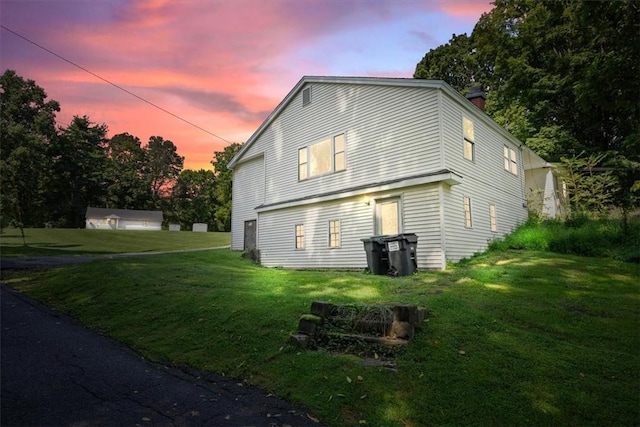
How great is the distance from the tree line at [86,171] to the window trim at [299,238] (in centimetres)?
3139

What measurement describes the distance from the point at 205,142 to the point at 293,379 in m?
20.9

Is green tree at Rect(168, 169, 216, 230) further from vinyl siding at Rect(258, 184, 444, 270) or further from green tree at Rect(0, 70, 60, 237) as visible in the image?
vinyl siding at Rect(258, 184, 444, 270)

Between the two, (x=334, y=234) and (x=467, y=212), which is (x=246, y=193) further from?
(x=467, y=212)

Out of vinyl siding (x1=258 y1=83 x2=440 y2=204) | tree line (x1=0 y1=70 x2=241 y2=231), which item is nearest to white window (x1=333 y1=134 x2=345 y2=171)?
vinyl siding (x1=258 y1=83 x2=440 y2=204)

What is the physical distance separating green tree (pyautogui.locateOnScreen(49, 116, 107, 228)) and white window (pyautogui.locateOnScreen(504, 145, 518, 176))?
211 feet

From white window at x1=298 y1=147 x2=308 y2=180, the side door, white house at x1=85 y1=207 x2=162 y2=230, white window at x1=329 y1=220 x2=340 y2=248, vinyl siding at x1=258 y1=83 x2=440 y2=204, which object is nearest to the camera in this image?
vinyl siding at x1=258 y1=83 x2=440 y2=204

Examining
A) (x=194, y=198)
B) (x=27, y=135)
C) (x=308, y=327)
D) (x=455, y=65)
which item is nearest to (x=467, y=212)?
(x=308, y=327)

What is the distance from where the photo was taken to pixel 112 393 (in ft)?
13.6

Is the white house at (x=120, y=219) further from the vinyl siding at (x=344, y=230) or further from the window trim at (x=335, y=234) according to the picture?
the window trim at (x=335, y=234)

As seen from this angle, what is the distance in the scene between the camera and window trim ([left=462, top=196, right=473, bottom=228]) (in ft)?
41.6

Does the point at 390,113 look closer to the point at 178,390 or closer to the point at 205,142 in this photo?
the point at 178,390

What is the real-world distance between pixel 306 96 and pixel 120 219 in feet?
179

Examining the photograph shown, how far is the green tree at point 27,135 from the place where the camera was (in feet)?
139

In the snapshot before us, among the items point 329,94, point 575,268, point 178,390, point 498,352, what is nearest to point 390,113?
point 329,94
